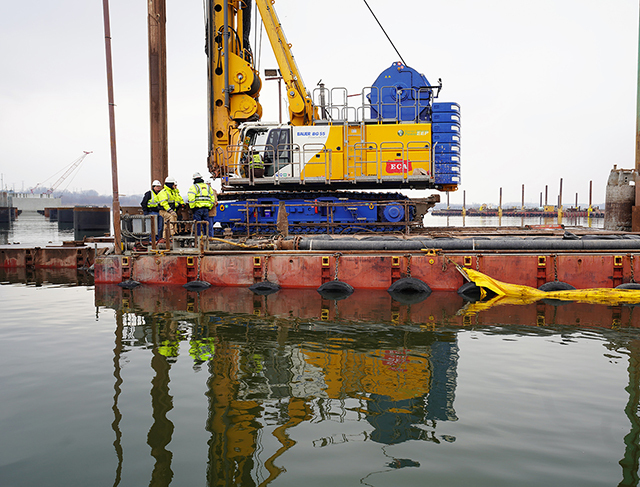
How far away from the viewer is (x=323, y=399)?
5250 millimetres

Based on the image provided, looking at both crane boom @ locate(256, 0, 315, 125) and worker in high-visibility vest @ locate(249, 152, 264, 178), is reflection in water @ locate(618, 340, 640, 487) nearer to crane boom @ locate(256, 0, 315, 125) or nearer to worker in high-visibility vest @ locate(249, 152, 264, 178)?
worker in high-visibility vest @ locate(249, 152, 264, 178)

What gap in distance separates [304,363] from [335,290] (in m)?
4.86

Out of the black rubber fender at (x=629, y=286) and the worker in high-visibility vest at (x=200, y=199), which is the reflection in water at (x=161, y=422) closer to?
the worker in high-visibility vest at (x=200, y=199)

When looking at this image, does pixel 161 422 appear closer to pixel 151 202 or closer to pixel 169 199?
pixel 169 199

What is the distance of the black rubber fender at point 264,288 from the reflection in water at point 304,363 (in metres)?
0.23

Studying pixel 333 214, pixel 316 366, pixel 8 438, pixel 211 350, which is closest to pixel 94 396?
pixel 8 438

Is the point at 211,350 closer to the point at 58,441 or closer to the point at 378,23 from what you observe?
the point at 58,441

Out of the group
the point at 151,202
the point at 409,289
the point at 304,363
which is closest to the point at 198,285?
the point at 151,202

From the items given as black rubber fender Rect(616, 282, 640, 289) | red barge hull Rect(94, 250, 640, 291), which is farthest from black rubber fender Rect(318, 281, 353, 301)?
black rubber fender Rect(616, 282, 640, 289)

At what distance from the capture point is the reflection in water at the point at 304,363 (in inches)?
169

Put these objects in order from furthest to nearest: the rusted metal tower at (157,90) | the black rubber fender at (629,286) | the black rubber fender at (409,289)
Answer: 1. the rusted metal tower at (157,90)
2. the black rubber fender at (409,289)
3. the black rubber fender at (629,286)

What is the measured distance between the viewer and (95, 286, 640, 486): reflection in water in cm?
430

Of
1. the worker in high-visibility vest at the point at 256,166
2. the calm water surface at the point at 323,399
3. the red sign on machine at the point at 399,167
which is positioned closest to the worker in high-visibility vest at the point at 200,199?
the worker in high-visibility vest at the point at 256,166

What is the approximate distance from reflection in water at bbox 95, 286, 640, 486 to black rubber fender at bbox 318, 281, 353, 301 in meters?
0.26
